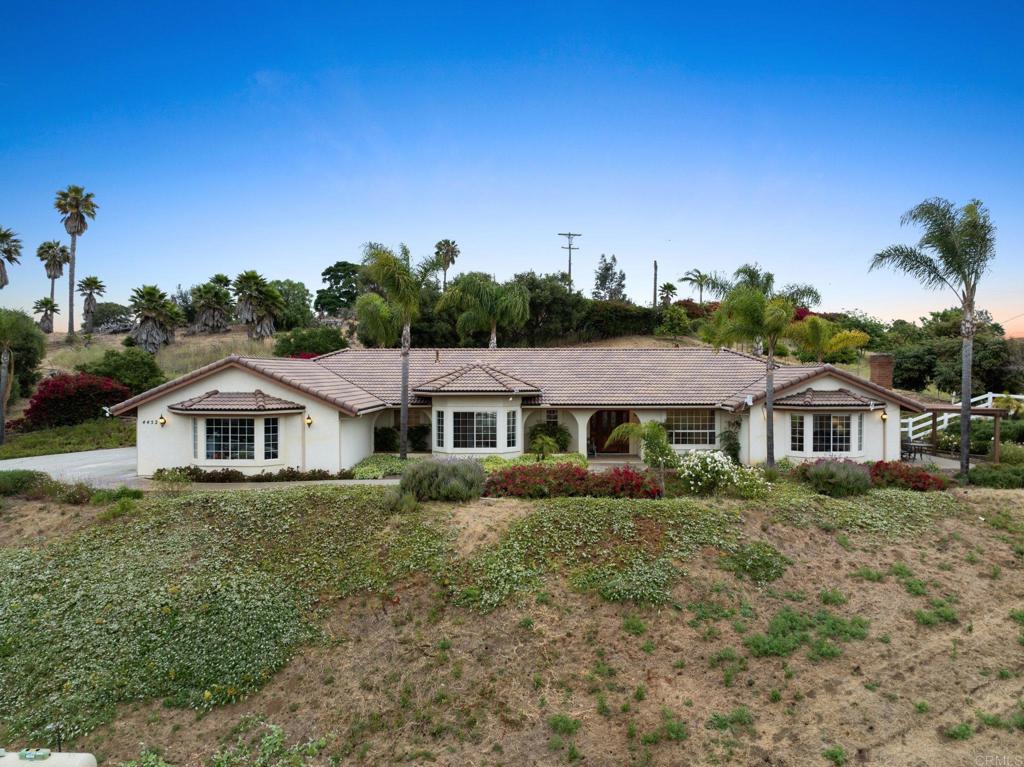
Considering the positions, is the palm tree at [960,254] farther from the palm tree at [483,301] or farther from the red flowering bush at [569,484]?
the palm tree at [483,301]

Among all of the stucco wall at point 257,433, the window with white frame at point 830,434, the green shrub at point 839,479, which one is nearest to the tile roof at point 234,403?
the stucco wall at point 257,433

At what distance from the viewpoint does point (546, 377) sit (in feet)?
82.9

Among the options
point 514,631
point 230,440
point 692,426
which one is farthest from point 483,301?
point 514,631

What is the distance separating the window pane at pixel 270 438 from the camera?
1969 cm

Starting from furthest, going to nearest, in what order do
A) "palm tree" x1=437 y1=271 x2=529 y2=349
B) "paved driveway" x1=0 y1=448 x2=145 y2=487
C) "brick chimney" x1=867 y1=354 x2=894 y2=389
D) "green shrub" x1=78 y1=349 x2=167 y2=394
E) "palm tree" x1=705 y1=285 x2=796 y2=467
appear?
"palm tree" x1=437 y1=271 x2=529 y2=349
"green shrub" x1=78 y1=349 x2=167 y2=394
"brick chimney" x1=867 y1=354 x2=894 y2=389
"palm tree" x1=705 y1=285 x2=796 y2=467
"paved driveway" x1=0 y1=448 x2=145 y2=487

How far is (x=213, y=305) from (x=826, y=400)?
51.5m

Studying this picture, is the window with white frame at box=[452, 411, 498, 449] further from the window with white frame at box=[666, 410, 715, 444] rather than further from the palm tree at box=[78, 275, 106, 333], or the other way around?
the palm tree at box=[78, 275, 106, 333]

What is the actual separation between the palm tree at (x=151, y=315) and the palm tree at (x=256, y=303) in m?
5.34

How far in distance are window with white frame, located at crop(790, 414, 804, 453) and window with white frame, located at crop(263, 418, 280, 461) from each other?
1841cm

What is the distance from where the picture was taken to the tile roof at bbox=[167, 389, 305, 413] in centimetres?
1900

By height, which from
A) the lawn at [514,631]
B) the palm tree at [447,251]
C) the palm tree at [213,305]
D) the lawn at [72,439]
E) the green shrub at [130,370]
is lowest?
the lawn at [514,631]

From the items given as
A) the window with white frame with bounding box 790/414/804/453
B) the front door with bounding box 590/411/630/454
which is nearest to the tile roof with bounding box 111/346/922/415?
the window with white frame with bounding box 790/414/804/453

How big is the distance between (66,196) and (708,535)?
5992cm

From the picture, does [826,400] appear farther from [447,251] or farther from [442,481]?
[447,251]
